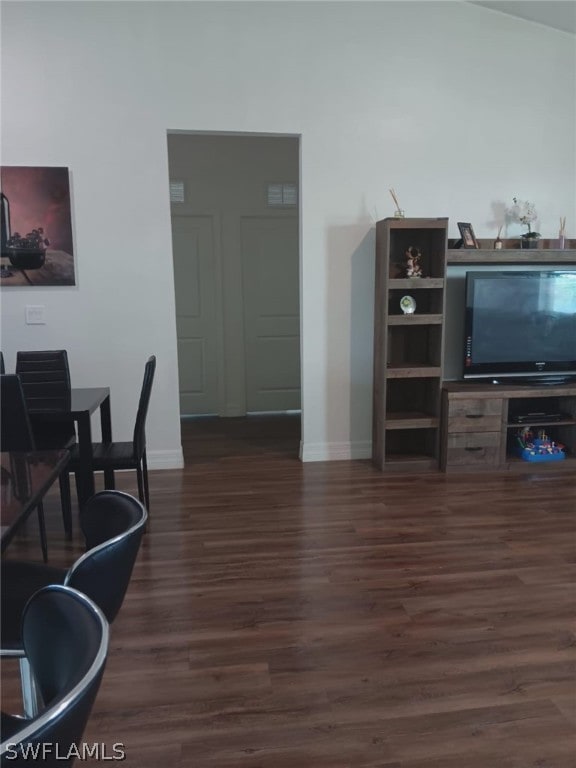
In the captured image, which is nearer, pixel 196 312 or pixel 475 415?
pixel 475 415

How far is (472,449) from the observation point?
422 centimetres

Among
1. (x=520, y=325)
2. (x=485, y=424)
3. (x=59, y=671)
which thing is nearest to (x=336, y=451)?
(x=485, y=424)

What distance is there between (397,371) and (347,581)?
6.00 feet

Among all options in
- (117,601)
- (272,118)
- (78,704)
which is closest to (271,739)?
(117,601)

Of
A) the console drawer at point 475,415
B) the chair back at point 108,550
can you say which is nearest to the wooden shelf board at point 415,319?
the console drawer at point 475,415

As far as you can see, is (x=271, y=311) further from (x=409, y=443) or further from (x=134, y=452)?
(x=134, y=452)

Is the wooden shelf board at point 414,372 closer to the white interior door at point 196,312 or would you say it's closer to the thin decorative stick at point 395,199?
the thin decorative stick at point 395,199

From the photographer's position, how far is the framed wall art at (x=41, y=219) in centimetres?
394

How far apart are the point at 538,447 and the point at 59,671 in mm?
4140

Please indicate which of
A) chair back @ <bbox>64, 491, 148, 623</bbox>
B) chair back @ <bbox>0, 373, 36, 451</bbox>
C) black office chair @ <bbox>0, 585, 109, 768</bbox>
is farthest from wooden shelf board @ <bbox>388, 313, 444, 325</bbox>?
black office chair @ <bbox>0, 585, 109, 768</bbox>

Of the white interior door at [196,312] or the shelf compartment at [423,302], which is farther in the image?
the white interior door at [196,312]

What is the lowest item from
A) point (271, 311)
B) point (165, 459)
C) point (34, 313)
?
point (165, 459)

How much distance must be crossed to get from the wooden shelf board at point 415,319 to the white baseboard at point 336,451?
3.51 ft

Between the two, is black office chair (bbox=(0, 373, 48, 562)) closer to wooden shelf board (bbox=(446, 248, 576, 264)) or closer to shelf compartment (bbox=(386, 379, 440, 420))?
shelf compartment (bbox=(386, 379, 440, 420))
